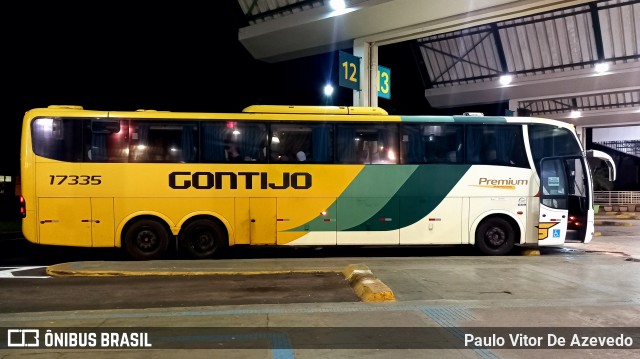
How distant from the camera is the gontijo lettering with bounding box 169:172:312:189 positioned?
36.2ft

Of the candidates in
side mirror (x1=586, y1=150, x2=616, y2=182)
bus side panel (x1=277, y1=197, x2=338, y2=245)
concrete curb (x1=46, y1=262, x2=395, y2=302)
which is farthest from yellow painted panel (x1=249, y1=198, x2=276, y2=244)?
side mirror (x1=586, y1=150, x2=616, y2=182)

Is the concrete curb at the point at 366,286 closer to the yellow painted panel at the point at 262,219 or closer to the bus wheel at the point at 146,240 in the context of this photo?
the yellow painted panel at the point at 262,219

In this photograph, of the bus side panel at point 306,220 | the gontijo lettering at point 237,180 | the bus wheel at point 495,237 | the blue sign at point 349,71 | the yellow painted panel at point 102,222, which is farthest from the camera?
the blue sign at point 349,71

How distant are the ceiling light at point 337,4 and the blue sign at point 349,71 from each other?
51.0 inches

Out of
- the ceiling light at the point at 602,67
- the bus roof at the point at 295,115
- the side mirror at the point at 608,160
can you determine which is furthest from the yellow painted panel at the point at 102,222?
the ceiling light at the point at 602,67

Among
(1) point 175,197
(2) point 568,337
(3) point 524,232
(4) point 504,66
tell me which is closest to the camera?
(2) point 568,337

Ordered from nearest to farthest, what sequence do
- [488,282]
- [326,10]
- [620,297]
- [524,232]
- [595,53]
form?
1. [620,297]
2. [488,282]
3. [524,232]
4. [326,10]
5. [595,53]

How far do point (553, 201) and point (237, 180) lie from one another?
7.78 m

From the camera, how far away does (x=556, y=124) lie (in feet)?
38.4

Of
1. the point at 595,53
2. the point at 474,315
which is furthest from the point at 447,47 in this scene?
the point at 474,315

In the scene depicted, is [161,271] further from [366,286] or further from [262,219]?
[366,286]

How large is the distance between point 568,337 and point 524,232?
288 inches

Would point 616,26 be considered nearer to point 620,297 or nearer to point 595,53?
point 595,53

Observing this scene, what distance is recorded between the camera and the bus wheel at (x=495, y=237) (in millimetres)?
11797
